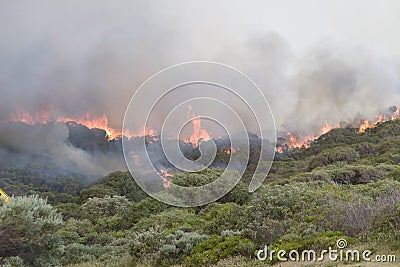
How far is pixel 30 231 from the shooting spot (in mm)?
8430

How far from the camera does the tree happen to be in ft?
26.8

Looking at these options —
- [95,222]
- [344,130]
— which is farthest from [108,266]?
[344,130]

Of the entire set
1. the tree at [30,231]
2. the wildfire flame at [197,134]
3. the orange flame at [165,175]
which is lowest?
the tree at [30,231]

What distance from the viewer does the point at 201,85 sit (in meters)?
11.5

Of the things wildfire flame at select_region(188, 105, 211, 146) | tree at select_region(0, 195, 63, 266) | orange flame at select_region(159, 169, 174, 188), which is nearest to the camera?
tree at select_region(0, 195, 63, 266)

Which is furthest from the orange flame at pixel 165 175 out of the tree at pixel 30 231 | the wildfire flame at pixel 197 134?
the tree at pixel 30 231

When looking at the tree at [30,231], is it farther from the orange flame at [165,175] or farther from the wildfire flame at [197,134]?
the orange flame at [165,175]

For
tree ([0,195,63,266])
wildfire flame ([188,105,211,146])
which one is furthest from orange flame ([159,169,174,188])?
tree ([0,195,63,266])

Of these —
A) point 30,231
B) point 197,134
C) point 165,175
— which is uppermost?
point 165,175

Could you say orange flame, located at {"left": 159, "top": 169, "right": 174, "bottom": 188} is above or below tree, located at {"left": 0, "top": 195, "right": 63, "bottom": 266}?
above

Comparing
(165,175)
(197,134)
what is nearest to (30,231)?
(197,134)

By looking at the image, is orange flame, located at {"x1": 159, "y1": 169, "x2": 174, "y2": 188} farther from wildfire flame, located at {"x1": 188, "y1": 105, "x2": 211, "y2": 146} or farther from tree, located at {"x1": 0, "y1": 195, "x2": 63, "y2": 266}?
tree, located at {"x1": 0, "y1": 195, "x2": 63, "y2": 266}

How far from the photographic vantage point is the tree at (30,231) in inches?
322

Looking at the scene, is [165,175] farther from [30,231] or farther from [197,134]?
[30,231]
